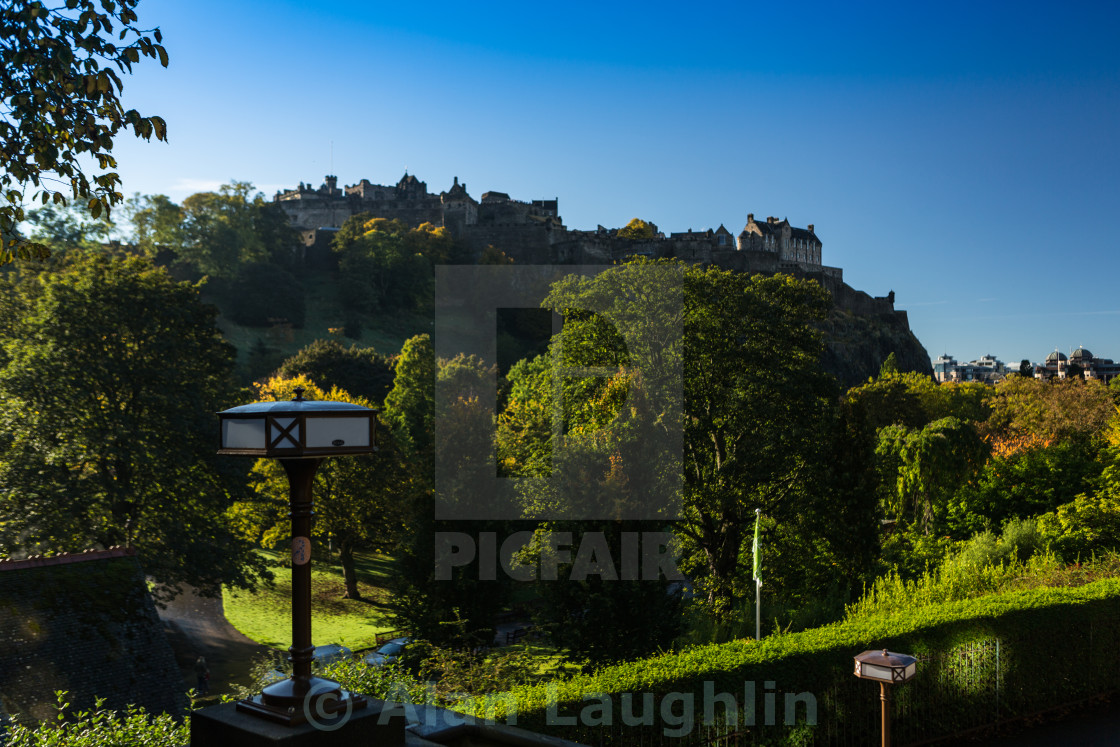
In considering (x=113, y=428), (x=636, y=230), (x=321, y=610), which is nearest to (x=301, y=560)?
(x=113, y=428)

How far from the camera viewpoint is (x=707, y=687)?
7793 mm

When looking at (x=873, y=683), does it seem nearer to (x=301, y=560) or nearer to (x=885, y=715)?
(x=885, y=715)

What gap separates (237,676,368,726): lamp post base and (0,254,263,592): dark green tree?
17.8 m

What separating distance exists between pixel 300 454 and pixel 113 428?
19.2m

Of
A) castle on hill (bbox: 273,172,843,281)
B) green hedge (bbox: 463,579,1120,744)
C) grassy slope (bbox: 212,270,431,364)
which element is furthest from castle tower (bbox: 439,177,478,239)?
green hedge (bbox: 463,579,1120,744)

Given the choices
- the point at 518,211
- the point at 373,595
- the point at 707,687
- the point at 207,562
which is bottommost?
the point at 373,595

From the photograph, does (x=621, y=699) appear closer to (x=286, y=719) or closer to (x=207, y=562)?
(x=286, y=719)

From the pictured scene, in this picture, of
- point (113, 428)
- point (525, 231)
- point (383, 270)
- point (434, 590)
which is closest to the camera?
point (434, 590)

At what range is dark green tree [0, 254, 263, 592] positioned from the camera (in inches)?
747

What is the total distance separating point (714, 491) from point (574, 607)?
555 centimetres

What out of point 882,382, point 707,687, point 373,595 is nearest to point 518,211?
point 882,382

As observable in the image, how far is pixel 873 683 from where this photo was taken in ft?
29.5

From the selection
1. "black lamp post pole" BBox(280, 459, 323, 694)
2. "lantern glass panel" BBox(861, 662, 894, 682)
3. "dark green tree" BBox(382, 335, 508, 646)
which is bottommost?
"dark green tree" BBox(382, 335, 508, 646)

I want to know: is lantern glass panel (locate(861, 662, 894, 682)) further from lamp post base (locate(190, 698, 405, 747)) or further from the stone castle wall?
the stone castle wall
